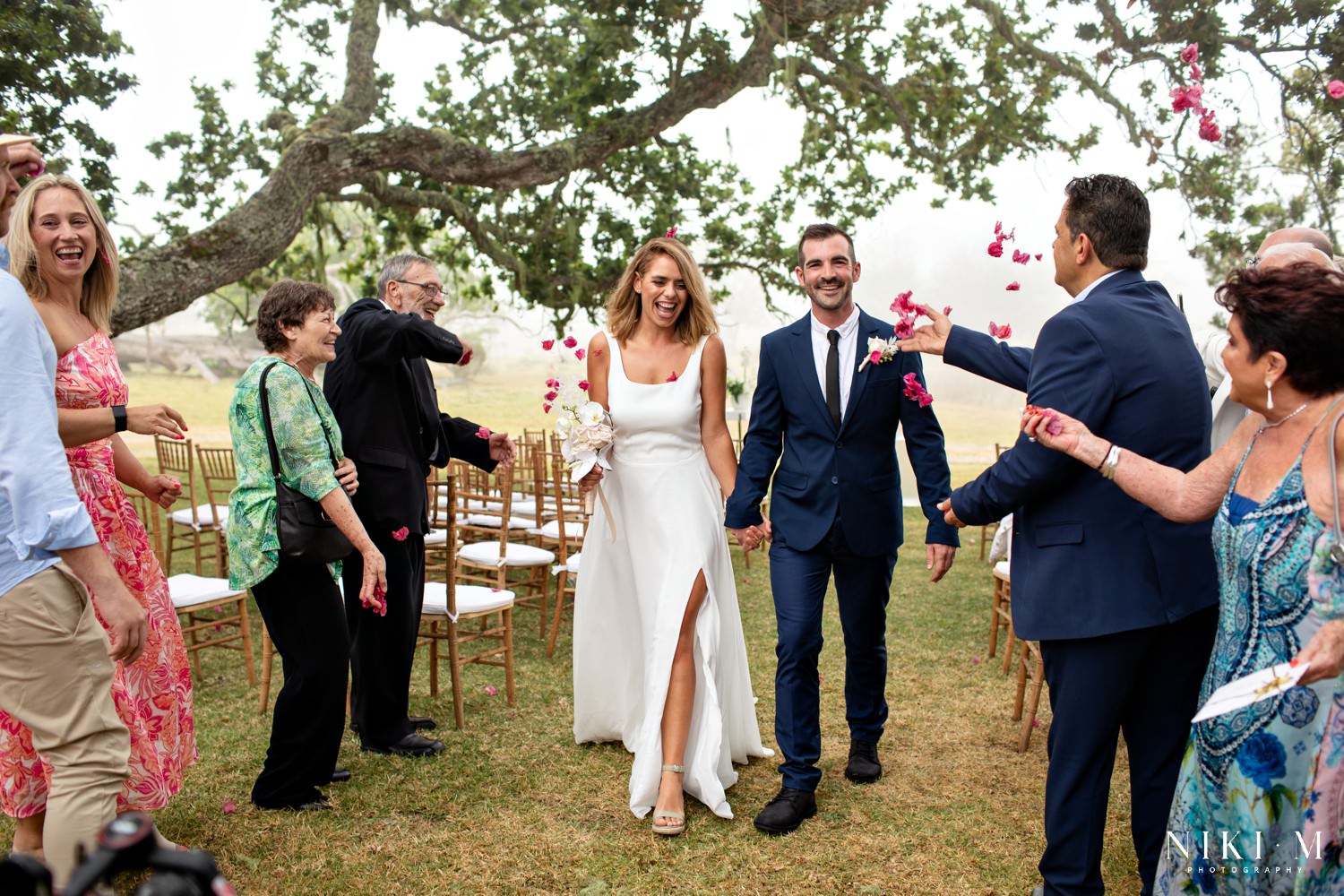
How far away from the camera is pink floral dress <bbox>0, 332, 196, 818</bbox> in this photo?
9.79 feet

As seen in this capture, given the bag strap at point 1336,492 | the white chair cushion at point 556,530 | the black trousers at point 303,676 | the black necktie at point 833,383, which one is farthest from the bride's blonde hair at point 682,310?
the white chair cushion at point 556,530

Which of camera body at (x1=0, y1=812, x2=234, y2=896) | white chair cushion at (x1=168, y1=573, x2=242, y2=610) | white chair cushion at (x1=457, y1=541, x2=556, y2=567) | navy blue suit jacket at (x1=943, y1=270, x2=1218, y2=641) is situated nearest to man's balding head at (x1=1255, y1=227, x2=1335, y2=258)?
navy blue suit jacket at (x1=943, y1=270, x2=1218, y2=641)

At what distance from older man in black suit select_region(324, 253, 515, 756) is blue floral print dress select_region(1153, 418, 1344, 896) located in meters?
2.96

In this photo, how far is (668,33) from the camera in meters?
9.23

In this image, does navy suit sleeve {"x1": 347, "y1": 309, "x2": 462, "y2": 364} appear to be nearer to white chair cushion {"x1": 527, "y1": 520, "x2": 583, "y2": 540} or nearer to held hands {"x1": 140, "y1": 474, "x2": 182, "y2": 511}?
held hands {"x1": 140, "y1": 474, "x2": 182, "y2": 511}

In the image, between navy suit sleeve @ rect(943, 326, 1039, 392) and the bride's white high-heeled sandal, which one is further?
the bride's white high-heeled sandal

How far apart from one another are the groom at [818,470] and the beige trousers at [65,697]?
7.19ft

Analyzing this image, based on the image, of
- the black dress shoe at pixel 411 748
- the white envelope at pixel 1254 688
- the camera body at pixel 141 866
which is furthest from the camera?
the black dress shoe at pixel 411 748

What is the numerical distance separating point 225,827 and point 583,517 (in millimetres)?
3471

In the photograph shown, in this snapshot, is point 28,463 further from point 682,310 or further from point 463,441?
point 463,441

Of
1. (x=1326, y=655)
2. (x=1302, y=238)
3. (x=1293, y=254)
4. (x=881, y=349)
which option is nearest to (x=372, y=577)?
(x=881, y=349)

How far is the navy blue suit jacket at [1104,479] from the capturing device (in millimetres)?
2717

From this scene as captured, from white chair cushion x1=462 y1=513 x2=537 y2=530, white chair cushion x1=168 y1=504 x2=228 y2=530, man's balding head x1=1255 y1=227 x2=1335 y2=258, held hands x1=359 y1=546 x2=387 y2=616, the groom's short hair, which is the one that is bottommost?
white chair cushion x1=462 y1=513 x2=537 y2=530

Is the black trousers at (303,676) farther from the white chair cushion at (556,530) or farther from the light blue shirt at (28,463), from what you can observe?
the white chair cushion at (556,530)
